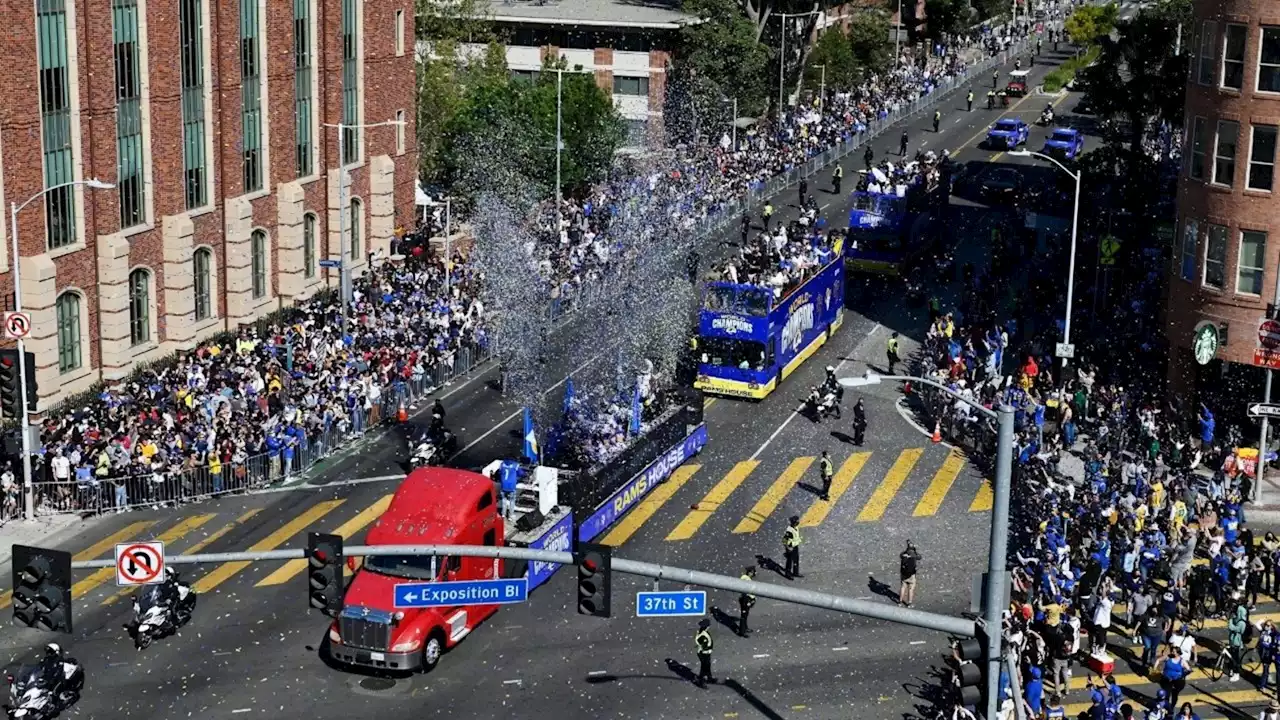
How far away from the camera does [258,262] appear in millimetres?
66625

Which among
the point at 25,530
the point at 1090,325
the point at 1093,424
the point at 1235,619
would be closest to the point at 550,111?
the point at 1090,325

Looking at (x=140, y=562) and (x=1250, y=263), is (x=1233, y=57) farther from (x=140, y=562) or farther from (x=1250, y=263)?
(x=140, y=562)

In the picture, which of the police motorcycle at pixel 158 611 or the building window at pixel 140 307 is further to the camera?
the building window at pixel 140 307

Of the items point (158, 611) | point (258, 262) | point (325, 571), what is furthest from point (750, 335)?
point (325, 571)

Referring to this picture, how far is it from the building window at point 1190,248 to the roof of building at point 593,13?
50.0 metres

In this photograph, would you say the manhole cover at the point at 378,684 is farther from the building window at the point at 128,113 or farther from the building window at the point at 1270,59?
the building window at the point at 1270,59

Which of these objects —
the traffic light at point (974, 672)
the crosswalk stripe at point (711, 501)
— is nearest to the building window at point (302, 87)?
the crosswalk stripe at point (711, 501)

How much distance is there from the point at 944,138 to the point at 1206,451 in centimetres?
5048

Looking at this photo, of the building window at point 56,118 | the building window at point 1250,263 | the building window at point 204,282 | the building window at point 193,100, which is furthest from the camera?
the building window at point 204,282

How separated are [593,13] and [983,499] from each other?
195ft

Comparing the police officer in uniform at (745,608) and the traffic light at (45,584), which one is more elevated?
the traffic light at (45,584)

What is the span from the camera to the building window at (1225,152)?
174 ft

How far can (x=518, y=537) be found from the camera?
4138 cm

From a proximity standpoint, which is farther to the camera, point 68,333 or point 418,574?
point 68,333
